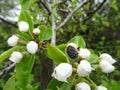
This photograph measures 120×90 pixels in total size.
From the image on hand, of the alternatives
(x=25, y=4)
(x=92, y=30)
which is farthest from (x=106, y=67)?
(x=92, y=30)

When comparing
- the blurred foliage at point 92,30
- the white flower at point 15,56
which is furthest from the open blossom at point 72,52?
A: the blurred foliage at point 92,30

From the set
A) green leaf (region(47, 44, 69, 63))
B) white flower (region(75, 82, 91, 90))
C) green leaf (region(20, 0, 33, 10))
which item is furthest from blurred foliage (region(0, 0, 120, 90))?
white flower (region(75, 82, 91, 90))

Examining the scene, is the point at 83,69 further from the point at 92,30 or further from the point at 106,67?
the point at 92,30

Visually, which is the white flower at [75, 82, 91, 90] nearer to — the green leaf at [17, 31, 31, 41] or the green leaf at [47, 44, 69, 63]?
the green leaf at [47, 44, 69, 63]

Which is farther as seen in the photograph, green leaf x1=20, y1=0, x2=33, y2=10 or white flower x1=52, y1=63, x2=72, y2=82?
green leaf x1=20, y1=0, x2=33, y2=10

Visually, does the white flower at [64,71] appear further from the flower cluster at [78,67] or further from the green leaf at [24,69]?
the green leaf at [24,69]

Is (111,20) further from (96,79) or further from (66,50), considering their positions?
(66,50)

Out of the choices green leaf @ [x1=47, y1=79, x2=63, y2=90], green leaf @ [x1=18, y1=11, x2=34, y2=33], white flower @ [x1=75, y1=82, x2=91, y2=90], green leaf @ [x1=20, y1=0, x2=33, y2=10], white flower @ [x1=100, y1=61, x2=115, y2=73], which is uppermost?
green leaf @ [x1=20, y1=0, x2=33, y2=10]

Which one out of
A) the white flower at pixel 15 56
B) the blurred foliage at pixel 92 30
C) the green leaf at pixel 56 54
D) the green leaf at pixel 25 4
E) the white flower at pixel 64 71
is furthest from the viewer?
the blurred foliage at pixel 92 30
